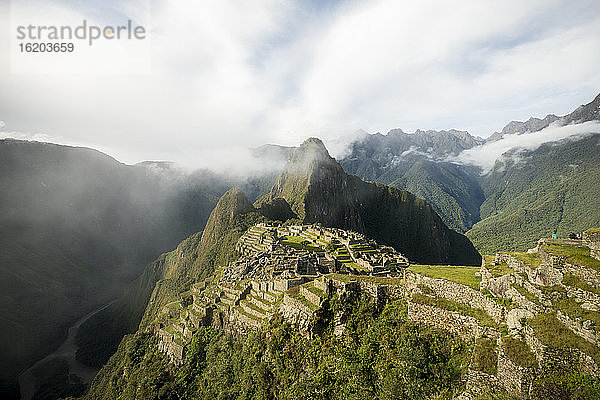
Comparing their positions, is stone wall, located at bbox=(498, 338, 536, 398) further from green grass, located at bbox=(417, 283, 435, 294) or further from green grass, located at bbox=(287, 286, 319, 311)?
green grass, located at bbox=(287, 286, 319, 311)

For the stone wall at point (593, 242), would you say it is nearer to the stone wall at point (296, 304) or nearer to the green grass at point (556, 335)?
the green grass at point (556, 335)

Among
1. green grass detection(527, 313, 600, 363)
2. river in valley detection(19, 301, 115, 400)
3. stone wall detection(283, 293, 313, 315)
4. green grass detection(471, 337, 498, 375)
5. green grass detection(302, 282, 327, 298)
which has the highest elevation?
green grass detection(527, 313, 600, 363)

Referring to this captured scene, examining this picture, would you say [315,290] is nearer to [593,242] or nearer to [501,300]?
[501,300]

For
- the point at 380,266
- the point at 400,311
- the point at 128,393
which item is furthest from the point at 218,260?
the point at 400,311

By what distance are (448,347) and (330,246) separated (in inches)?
1834

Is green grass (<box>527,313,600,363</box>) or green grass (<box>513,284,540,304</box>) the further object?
green grass (<box>513,284,540,304</box>)

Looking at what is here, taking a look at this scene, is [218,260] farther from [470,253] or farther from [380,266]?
[470,253]

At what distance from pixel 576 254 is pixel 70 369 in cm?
15655

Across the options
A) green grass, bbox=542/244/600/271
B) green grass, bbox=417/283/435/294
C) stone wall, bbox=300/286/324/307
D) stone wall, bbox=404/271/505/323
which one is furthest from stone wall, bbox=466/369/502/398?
stone wall, bbox=300/286/324/307

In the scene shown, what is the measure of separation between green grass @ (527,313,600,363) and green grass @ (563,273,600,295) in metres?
2.05

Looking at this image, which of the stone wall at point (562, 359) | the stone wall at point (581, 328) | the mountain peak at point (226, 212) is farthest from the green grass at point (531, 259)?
the mountain peak at point (226, 212)

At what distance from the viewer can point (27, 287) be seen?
162m

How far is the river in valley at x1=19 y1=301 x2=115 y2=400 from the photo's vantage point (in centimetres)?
10431

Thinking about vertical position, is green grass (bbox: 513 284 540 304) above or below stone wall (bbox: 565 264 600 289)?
below
